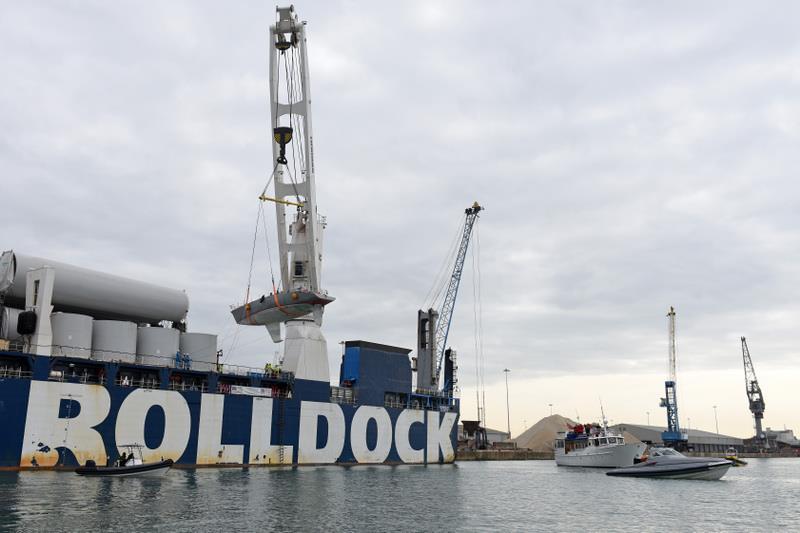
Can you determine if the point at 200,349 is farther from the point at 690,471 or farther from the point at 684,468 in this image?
the point at 690,471

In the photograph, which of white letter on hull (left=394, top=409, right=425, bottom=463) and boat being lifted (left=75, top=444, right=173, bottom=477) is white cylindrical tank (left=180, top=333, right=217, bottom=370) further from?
white letter on hull (left=394, top=409, right=425, bottom=463)

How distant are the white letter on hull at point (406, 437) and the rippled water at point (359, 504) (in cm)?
2068

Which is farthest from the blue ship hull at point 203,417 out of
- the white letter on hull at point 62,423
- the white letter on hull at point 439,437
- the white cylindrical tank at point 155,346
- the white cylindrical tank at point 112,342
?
the white cylindrical tank at point 155,346

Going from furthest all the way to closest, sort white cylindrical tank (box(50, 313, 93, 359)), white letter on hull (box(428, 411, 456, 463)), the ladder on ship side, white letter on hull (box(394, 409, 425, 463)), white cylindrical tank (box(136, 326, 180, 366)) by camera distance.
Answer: white letter on hull (box(428, 411, 456, 463)), white letter on hull (box(394, 409, 425, 463)), the ladder on ship side, white cylindrical tank (box(136, 326, 180, 366)), white cylindrical tank (box(50, 313, 93, 359))

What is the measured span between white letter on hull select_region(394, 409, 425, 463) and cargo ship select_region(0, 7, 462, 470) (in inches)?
4.8

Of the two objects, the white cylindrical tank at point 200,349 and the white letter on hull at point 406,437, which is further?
the white letter on hull at point 406,437

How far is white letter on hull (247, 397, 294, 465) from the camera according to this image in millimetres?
62219

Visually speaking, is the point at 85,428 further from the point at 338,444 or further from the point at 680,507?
the point at 680,507

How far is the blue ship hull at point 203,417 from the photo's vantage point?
48.8 meters

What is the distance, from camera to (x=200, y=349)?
61875mm

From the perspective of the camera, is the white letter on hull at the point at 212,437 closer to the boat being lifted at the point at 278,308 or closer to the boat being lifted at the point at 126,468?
the boat being lifted at the point at 126,468

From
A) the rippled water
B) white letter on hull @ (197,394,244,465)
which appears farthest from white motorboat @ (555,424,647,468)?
white letter on hull @ (197,394,244,465)

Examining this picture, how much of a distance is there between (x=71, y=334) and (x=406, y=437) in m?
39.7

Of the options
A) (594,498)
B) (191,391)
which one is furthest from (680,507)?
(191,391)
